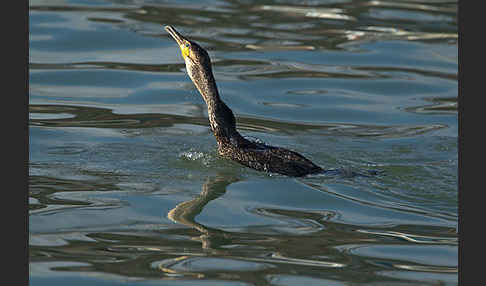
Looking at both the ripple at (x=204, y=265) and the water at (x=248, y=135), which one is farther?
the water at (x=248, y=135)

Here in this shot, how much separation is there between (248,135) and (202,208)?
2.68m

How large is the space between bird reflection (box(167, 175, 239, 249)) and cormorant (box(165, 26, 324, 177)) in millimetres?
266

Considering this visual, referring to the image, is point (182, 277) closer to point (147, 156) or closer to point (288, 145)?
point (147, 156)

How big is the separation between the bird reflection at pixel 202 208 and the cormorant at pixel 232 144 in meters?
0.27

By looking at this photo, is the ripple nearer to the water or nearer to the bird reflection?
the water

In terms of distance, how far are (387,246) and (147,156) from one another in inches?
120

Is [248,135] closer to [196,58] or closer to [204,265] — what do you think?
[196,58]

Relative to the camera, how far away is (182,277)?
630cm

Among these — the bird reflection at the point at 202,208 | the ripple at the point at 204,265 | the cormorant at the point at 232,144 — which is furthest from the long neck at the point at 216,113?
the ripple at the point at 204,265

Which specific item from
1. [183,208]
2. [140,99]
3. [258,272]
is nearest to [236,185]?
[183,208]

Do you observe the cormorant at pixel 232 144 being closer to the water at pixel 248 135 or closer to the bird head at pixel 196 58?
the bird head at pixel 196 58

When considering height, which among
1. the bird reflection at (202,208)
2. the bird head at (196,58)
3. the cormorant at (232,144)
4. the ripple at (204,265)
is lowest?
the ripple at (204,265)

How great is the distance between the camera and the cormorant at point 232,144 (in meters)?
8.46

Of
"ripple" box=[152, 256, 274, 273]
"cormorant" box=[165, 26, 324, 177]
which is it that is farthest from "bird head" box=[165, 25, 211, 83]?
"ripple" box=[152, 256, 274, 273]
